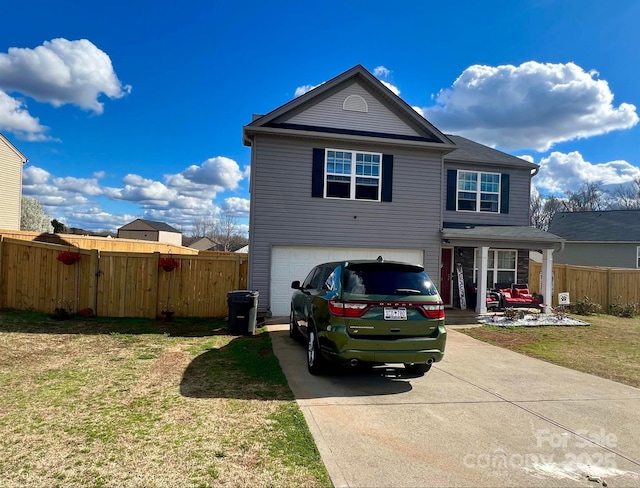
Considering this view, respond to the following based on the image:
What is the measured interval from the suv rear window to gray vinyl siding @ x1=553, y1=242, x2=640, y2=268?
22382mm

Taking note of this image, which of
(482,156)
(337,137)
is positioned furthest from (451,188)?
(337,137)

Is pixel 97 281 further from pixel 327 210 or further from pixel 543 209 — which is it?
pixel 543 209

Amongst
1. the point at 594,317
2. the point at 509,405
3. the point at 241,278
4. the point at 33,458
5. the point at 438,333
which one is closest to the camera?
the point at 33,458

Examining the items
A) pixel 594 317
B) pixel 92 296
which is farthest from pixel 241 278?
pixel 594 317

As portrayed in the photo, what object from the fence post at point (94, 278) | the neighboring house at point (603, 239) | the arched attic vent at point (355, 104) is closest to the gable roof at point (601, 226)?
the neighboring house at point (603, 239)

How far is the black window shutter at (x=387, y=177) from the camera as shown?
1265cm

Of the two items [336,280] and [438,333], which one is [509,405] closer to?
[438,333]

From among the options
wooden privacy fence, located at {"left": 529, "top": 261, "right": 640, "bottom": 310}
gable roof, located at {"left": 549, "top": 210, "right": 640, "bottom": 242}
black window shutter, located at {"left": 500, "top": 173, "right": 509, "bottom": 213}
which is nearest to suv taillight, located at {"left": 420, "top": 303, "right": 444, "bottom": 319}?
black window shutter, located at {"left": 500, "top": 173, "right": 509, "bottom": 213}

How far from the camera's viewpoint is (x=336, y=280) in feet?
19.5

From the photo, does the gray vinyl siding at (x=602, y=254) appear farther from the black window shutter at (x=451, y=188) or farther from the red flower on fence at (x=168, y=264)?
the red flower on fence at (x=168, y=264)

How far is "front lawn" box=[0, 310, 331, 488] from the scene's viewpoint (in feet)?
10.9

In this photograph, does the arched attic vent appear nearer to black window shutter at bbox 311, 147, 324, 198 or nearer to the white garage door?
black window shutter at bbox 311, 147, 324, 198

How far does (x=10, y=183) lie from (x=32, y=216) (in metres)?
13.7

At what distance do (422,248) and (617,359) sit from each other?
5.88 m
